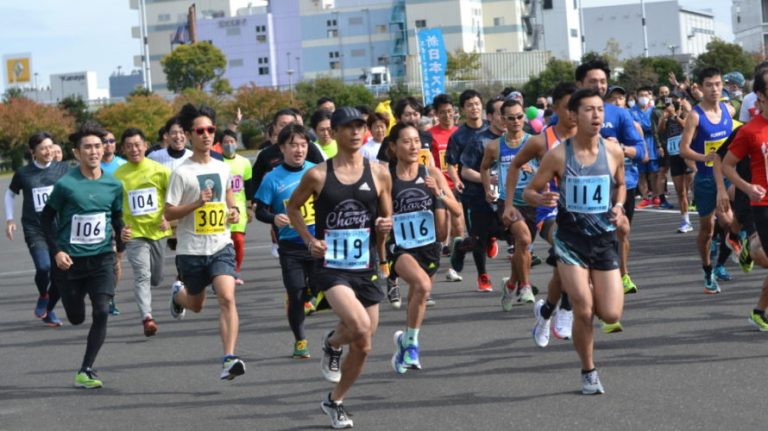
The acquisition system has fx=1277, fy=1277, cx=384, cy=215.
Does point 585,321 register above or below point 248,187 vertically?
below

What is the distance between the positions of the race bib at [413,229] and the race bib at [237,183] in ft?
14.2

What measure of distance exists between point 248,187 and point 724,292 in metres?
5.12

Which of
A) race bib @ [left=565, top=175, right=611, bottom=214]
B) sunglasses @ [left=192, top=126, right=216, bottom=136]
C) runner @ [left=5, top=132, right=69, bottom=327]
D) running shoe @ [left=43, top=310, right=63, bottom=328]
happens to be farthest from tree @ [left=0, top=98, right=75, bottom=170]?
race bib @ [left=565, top=175, right=611, bottom=214]

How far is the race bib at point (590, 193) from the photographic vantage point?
25.7ft

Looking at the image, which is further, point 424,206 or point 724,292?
point 724,292

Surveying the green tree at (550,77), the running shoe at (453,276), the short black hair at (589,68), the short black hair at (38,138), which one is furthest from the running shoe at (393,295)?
the green tree at (550,77)

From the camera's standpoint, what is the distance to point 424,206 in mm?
9414

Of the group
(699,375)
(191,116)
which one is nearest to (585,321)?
(699,375)

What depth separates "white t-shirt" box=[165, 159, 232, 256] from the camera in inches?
361

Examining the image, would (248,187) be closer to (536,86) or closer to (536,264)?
(536,264)

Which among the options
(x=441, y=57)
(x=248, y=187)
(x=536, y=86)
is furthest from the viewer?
(x=536, y=86)

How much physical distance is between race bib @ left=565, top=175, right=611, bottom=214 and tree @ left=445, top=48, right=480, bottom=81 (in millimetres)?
104167

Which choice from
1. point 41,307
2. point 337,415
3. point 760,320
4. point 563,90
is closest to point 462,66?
point 41,307

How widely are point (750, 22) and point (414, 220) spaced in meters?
113
